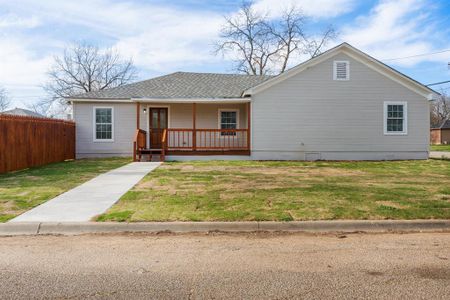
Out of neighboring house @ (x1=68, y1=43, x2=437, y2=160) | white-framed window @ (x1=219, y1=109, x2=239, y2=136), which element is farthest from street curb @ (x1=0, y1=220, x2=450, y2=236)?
white-framed window @ (x1=219, y1=109, x2=239, y2=136)

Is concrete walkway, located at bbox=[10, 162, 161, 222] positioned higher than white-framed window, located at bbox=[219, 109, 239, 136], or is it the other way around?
white-framed window, located at bbox=[219, 109, 239, 136]

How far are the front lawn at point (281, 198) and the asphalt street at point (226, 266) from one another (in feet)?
2.26

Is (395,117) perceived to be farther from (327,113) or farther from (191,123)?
(191,123)

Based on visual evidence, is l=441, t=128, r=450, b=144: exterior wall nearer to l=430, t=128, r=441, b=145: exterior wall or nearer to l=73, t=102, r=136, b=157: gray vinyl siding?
l=430, t=128, r=441, b=145: exterior wall

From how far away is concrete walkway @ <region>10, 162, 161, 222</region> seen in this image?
18.3 feet

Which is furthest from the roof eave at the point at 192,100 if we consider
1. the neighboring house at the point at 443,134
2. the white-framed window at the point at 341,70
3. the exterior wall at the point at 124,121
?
the neighboring house at the point at 443,134

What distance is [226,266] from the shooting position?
381 cm

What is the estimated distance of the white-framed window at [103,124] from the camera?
17.6 m

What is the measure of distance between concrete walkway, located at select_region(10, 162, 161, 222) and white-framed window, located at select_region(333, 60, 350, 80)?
10.8 metres

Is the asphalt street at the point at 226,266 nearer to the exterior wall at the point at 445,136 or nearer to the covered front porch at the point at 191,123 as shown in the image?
the covered front porch at the point at 191,123

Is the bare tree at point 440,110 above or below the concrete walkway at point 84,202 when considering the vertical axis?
above

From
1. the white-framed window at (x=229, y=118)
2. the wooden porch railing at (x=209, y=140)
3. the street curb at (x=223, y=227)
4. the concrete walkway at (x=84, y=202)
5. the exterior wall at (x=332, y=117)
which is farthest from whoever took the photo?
the white-framed window at (x=229, y=118)

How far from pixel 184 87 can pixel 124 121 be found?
3.68 metres

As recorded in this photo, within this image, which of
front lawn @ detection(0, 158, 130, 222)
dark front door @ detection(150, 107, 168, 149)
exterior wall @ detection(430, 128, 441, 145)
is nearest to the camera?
front lawn @ detection(0, 158, 130, 222)
